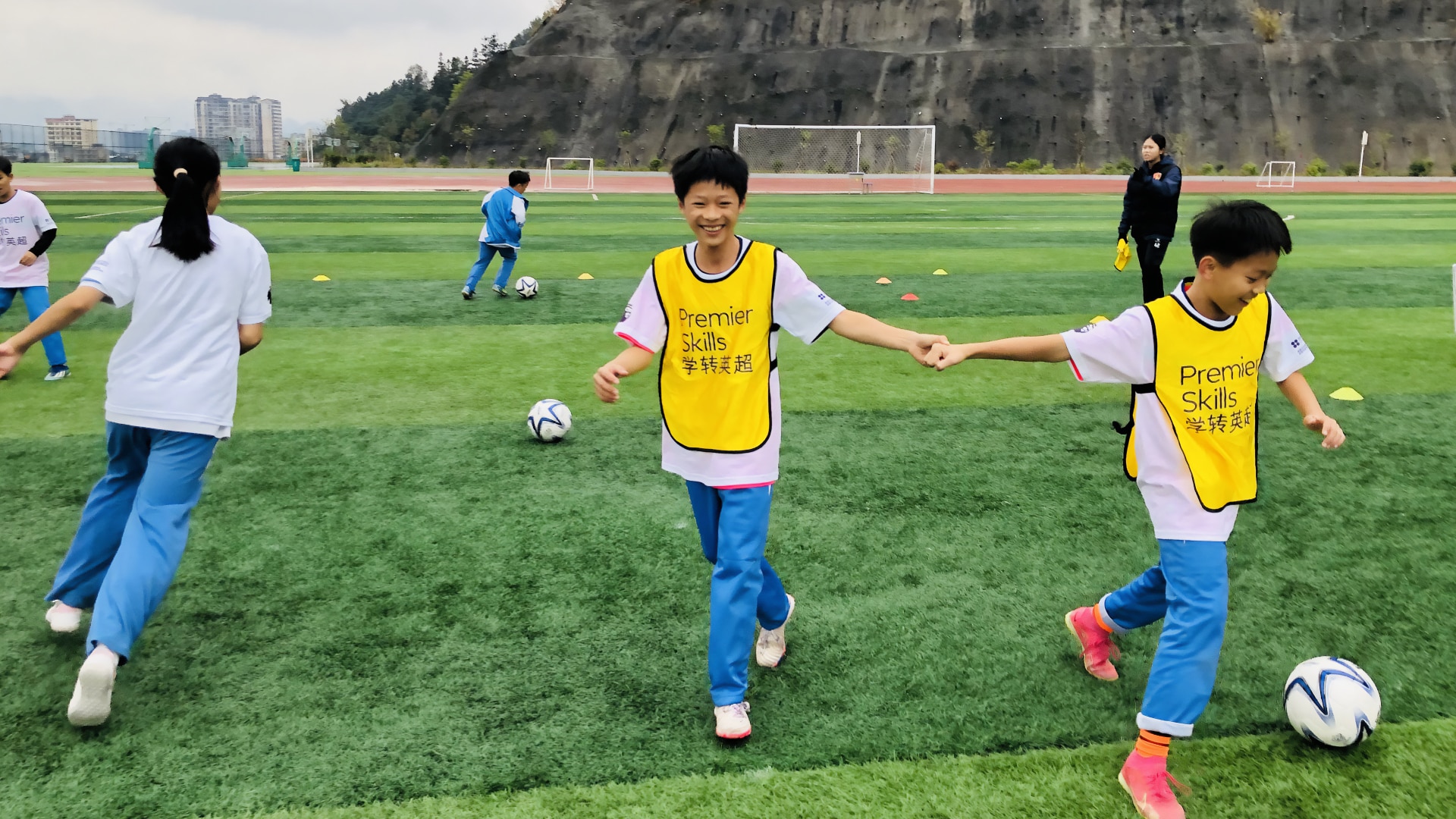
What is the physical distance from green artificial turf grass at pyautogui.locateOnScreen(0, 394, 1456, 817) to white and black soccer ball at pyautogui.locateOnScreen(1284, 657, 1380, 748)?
6.7 inches

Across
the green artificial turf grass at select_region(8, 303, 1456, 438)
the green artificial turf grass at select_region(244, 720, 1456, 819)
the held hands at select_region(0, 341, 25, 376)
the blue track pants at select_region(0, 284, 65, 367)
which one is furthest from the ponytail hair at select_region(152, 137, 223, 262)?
the blue track pants at select_region(0, 284, 65, 367)

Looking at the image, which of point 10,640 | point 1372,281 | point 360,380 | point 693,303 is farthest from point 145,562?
point 1372,281

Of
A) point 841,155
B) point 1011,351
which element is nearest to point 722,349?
point 1011,351

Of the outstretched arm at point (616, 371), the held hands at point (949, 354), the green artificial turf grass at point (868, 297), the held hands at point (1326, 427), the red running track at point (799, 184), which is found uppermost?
the red running track at point (799, 184)

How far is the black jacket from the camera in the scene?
11.2m

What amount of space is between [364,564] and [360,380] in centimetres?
403

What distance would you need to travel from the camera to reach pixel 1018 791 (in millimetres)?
3180

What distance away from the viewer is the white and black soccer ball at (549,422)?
22.4 ft

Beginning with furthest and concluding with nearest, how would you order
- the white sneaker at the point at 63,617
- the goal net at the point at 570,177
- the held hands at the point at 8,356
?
1. the goal net at the point at 570,177
2. the white sneaker at the point at 63,617
3. the held hands at the point at 8,356

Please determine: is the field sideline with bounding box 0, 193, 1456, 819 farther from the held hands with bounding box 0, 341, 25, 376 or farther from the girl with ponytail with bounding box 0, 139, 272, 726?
the held hands with bounding box 0, 341, 25, 376

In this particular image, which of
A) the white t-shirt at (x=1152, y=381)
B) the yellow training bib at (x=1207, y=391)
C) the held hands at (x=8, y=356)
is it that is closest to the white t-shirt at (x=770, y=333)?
the white t-shirt at (x=1152, y=381)

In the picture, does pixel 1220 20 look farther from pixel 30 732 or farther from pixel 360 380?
pixel 30 732

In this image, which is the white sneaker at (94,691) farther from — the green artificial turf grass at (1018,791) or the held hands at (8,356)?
the held hands at (8,356)

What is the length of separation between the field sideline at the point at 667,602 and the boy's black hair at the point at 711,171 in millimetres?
1735
